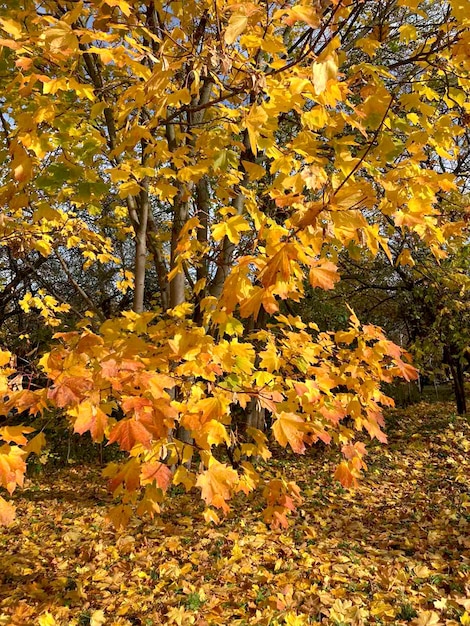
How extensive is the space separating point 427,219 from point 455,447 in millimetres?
6757

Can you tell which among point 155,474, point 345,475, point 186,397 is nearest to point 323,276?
point 155,474

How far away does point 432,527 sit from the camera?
487 centimetres

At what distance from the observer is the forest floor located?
340 cm

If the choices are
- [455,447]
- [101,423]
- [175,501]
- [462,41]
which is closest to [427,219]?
[462,41]

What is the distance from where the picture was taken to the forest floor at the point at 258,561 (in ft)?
11.1

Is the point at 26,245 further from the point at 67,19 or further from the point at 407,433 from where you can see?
the point at 407,433

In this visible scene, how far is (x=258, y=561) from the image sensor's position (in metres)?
4.26

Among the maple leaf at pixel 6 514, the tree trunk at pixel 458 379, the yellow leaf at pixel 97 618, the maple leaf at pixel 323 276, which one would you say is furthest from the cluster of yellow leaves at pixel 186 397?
the tree trunk at pixel 458 379

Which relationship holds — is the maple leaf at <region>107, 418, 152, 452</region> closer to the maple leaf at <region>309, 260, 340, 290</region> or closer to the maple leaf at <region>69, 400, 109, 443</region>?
the maple leaf at <region>69, 400, 109, 443</region>

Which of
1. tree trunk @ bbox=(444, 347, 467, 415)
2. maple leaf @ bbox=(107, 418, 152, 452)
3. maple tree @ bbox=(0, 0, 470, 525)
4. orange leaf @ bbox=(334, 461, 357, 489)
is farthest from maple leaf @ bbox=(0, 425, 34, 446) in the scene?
tree trunk @ bbox=(444, 347, 467, 415)

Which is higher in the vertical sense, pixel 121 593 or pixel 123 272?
pixel 123 272

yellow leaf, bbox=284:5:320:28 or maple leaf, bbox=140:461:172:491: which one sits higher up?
yellow leaf, bbox=284:5:320:28

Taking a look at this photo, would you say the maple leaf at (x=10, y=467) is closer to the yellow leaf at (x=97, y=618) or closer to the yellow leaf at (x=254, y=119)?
the yellow leaf at (x=254, y=119)

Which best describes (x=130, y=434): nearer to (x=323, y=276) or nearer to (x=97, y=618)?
(x=323, y=276)
